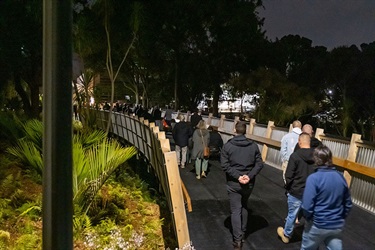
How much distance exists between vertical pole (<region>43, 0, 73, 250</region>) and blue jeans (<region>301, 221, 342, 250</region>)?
2538 millimetres

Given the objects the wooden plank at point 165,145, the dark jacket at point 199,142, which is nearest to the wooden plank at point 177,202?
the wooden plank at point 165,145

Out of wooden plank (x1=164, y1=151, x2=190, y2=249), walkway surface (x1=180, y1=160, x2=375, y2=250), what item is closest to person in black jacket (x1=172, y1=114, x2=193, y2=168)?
walkway surface (x1=180, y1=160, x2=375, y2=250)

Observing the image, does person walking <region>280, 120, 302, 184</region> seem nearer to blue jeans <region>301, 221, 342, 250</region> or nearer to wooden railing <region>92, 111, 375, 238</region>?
wooden railing <region>92, 111, 375, 238</region>

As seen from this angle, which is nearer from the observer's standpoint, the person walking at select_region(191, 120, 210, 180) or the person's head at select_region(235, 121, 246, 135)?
the person's head at select_region(235, 121, 246, 135)

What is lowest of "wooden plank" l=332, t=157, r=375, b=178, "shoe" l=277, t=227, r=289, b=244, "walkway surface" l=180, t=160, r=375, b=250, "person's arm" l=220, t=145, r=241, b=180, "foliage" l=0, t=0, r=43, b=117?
"walkway surface" l=180, t=160, r=375, b=250

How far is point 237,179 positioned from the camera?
213 inches

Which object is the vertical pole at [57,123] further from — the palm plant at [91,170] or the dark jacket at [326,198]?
the palm plant at [91,170]

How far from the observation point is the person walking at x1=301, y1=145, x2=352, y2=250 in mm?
3986

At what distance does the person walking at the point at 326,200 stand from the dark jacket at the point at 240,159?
56.9 inches

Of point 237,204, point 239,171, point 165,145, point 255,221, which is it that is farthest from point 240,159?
point 255,221

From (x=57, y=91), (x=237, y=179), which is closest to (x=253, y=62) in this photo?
(x=237, y=179)

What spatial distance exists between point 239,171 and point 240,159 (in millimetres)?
162

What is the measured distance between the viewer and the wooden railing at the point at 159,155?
16.9 feet

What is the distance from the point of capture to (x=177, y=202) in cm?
515
